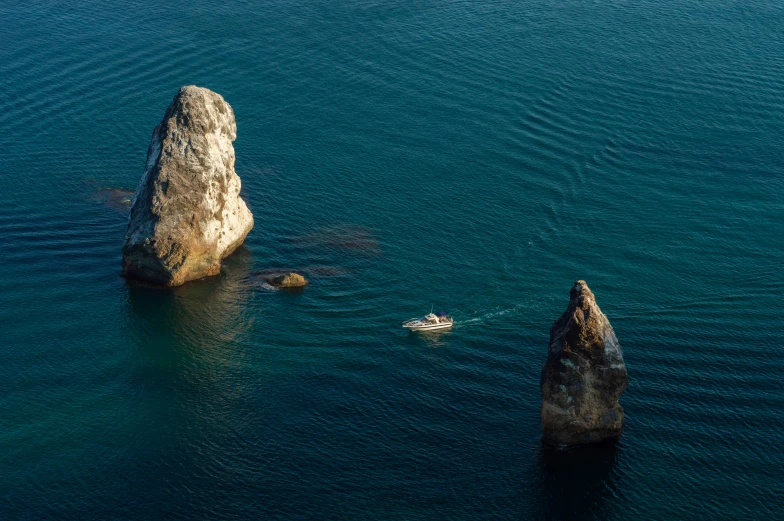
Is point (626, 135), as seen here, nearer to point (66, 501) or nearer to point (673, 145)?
point (673, 145)

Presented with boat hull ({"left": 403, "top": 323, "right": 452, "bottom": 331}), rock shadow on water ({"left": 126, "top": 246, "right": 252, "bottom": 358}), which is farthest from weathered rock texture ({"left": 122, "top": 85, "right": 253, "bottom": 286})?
boat hull ({"left": 403, "top": 323, "right": 452, "bottom": 331})

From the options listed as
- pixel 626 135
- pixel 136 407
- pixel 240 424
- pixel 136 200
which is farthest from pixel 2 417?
pixel 626 135

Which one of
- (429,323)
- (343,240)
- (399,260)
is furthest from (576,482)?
(343,240)

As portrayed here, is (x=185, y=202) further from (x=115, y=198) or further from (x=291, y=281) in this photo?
(x=115, y=198)

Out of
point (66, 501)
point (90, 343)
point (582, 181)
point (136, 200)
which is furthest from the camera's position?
point (582, 181)

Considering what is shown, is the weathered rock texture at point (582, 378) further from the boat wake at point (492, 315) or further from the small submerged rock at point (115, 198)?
the small submerged rock at point (115, 198)
